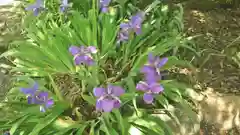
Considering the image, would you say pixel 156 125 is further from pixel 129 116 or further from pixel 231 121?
pixel 231 121

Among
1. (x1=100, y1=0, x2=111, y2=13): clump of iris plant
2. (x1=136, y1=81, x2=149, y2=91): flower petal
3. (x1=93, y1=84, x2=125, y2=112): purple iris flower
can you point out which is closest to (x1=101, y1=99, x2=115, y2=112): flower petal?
(x1=93, y1=84, x2=125, y2=112): purple iris flower

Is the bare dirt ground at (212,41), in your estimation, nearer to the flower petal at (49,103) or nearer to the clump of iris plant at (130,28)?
the clump of iris plant at (130,28)

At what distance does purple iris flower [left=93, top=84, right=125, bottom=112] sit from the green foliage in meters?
0.19

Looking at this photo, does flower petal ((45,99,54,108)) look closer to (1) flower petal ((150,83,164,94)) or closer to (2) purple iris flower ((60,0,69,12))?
(1) flower petal ((150,83,164,94))

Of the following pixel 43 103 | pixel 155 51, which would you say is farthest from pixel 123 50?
pixel 43 103

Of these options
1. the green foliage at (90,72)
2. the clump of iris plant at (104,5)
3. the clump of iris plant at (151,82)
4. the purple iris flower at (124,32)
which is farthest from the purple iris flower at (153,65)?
the clump of iris plant at (104,5)

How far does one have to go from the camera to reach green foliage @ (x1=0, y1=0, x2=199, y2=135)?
2617mm

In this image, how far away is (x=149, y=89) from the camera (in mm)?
2439

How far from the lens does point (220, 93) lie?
3148mm

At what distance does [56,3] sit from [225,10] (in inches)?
65.8

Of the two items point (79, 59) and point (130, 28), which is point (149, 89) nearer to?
point (79, 59)

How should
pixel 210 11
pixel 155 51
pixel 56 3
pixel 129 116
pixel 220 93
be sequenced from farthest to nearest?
pixel 210 11, pixel 56 3, pixel 220 93, pixel 155 51, pixel 129 116

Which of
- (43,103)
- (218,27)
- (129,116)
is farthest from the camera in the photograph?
(218,27)

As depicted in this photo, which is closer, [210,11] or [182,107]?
[182,107]
